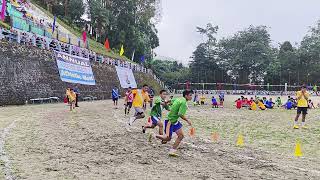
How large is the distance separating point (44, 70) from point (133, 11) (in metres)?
39.3

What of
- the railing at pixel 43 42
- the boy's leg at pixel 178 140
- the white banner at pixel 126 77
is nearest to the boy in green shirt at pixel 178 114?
the boy's leg at pixel 178 140

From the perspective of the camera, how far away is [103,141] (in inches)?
472

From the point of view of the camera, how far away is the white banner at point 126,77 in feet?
156

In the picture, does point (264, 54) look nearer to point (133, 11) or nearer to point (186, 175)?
point (133, 11)

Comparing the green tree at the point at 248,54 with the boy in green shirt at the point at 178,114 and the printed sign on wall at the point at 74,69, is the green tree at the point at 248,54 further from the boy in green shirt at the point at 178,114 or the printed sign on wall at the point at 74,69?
the boy in green shirt at the point at 178,114

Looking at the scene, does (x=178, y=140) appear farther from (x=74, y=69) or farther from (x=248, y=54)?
(x=248, y=54)

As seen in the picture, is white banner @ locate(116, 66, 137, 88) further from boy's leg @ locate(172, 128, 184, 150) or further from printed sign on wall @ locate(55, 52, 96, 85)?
boy's leg @ locate(172, 128, 184, 150)

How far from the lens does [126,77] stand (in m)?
49.1

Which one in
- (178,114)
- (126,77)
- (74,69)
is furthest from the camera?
(126,77)

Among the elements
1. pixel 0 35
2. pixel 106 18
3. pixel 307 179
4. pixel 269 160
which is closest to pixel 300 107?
pixel 269 160

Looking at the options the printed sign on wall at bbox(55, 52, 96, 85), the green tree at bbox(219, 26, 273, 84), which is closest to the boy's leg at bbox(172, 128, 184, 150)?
the printed sign on wall at bbox(55, 52, 96, 85)

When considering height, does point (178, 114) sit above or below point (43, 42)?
below

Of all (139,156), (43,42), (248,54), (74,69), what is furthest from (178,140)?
(248,54)

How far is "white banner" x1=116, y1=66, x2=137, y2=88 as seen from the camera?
47.6 metres
